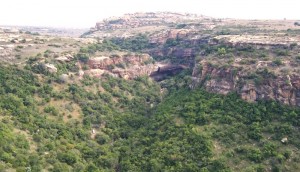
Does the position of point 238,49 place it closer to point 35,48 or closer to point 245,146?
point 245,146

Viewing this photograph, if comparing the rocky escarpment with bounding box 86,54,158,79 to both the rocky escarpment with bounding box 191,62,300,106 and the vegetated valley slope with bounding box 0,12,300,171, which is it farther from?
the rocky escarpment with bounding box 191,62,300,106

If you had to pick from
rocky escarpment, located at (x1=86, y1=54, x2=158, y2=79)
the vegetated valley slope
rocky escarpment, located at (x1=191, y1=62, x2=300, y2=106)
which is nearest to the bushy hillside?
the vegetated valley slope

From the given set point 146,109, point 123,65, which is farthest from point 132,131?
point 123,65

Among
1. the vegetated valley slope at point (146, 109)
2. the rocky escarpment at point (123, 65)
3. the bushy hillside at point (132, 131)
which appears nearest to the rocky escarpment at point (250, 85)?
the vegetated valley slope at point (146, 109)

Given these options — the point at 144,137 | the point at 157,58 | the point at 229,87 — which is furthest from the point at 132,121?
the point at 157,58

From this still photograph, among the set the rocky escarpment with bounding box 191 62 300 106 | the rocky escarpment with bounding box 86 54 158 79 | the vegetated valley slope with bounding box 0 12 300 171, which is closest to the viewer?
the vegetated valley slope with bounding box 0 12 300 171

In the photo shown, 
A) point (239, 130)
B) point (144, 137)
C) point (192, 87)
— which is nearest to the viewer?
point (239, 130)
